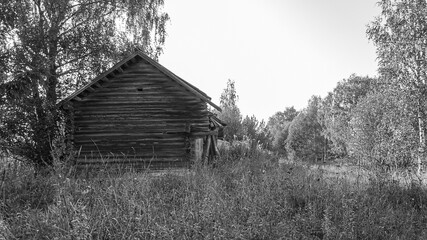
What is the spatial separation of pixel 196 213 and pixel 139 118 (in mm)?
11002

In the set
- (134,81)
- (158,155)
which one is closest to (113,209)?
(158,155)

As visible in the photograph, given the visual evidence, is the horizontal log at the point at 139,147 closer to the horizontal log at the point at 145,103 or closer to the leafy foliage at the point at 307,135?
the horizontal log at the point at 145,103

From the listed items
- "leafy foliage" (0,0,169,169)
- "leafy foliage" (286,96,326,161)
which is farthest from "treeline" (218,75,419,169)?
"leafy foliage" (0,0,169,169)

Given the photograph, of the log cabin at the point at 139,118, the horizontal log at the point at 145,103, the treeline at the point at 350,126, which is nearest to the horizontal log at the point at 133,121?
the log cabin at the point at 139,118

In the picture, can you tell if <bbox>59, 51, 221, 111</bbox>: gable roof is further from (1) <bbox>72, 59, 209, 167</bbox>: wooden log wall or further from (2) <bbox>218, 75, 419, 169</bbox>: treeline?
(2) <bbox>218, 75, 419, 169</bbox>: treeline

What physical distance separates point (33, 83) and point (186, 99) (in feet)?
21.9

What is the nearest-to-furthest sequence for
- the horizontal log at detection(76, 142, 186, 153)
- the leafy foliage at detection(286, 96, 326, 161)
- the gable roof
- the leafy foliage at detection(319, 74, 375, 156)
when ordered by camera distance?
the gable roof, the horizontal log at detection(76, 142, 186, 153), the leafy foliage at detection(319, 74, 375, 156), the leafy foliage at detection(286, 96, 326, 161)

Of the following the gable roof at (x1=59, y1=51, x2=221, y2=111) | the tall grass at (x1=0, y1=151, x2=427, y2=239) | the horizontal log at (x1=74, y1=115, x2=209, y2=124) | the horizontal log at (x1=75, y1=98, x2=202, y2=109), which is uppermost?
the gable roof at (x1=59, y1=51, x2=221, y2=111)

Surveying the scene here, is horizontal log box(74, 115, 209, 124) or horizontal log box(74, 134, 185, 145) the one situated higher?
horizontal log box(74, 115, 209, 124)

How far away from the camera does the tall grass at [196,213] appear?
402 cm

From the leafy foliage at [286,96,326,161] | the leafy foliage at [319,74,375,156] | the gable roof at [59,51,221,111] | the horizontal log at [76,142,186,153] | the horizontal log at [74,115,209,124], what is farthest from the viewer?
the leafy foliage at [286,96,326,161]

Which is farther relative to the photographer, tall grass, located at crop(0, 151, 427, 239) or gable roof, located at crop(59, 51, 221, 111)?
gable roof, located at crop(59, 51, 221, 111)

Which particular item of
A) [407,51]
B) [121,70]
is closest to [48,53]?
[121,70]

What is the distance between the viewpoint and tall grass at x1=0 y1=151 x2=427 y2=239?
4.02 metres
